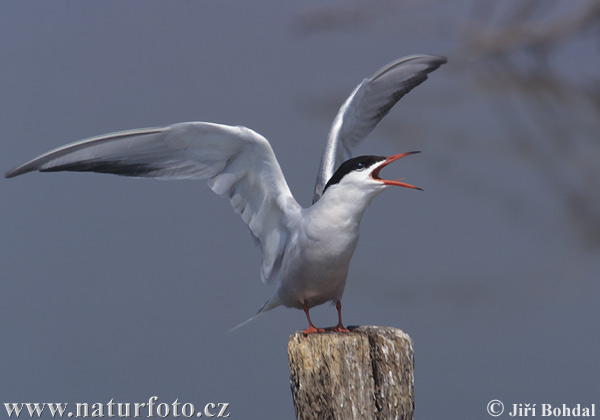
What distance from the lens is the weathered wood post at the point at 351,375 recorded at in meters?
2.65

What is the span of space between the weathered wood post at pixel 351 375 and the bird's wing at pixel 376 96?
0.99 m

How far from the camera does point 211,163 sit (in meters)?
2.98

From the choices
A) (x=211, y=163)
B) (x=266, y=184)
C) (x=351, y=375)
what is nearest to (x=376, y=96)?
(x=266, y=184)

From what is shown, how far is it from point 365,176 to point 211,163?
617 millimetres

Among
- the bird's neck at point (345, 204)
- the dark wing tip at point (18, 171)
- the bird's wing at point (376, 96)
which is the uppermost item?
the bird's wing at point (376, 96)

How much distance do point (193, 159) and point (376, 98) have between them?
111 centimetres

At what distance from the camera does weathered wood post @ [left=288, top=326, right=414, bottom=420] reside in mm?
2654

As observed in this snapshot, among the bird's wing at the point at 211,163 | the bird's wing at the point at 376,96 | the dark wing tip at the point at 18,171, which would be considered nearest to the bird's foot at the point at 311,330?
the bird's wing at the point at 211,163

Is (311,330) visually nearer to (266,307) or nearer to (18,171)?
(266,307)

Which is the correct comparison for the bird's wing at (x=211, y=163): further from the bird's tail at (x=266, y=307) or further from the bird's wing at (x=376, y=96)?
the bird's wing at (x=376, y=96)

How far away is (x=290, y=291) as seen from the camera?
300cm

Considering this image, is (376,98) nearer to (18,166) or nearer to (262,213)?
(262,213)

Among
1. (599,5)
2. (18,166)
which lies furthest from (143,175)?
(599,5)

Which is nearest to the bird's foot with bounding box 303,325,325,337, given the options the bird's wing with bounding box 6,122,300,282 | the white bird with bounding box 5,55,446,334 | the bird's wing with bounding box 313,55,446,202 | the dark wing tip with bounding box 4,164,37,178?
the white bird with bounding box 5,55,446,334
